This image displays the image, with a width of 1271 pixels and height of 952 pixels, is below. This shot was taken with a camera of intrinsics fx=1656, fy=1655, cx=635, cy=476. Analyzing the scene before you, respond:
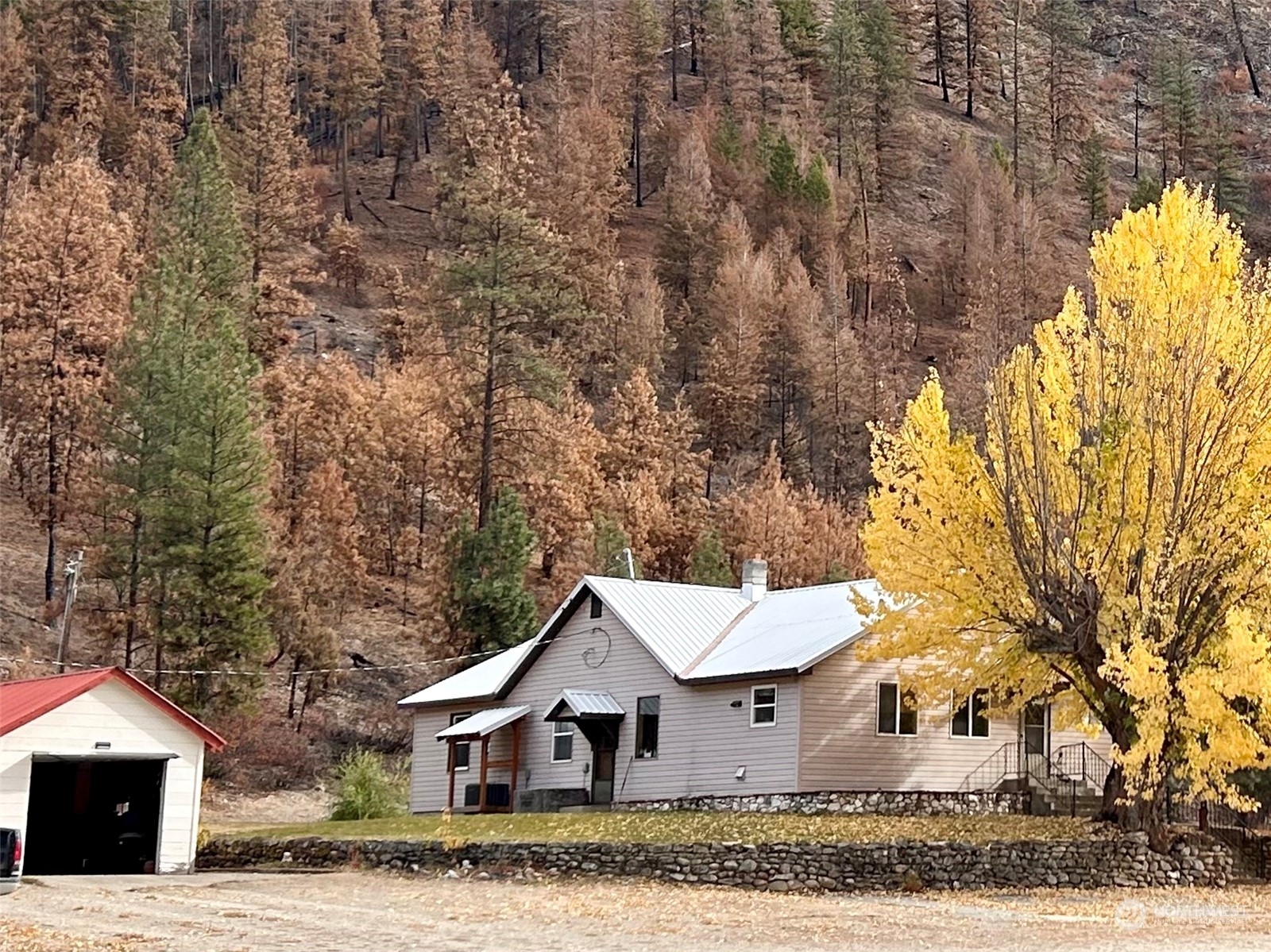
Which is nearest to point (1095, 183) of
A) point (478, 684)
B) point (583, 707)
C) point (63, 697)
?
point (478, 684)

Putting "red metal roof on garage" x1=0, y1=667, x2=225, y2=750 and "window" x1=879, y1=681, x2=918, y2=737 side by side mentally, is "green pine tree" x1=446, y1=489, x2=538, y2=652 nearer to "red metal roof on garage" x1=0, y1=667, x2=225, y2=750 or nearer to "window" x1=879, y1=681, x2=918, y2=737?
"window" x1=879, y1=681, x2=918, y2=737

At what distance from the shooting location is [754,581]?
4062 cm

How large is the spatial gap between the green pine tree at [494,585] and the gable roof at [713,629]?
9.28 metres

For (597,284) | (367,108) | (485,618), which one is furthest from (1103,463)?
(367,108)

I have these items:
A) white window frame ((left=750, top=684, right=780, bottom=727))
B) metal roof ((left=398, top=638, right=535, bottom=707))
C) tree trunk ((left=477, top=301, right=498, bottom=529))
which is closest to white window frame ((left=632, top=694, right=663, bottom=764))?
white window frame ((left=750, top=684, right=780, bottom=727))

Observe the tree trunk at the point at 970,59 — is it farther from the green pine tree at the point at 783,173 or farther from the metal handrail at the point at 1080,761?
the metal handrail at the point at 1080,761

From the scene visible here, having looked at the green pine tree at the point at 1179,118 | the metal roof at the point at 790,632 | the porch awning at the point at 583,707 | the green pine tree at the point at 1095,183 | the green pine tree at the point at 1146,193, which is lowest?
the porch awning at the point at 583,707

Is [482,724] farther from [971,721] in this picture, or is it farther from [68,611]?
[68,611]

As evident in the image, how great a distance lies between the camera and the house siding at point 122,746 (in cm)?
2773

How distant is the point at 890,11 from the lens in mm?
118625

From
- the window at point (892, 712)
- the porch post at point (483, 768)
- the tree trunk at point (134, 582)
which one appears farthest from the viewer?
the tree trunk at point (134, 582)

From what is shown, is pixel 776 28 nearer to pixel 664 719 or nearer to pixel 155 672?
pixel 155 672

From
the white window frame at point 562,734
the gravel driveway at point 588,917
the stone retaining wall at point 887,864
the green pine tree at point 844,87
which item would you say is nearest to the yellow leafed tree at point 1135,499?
the stone retaining wall at point 887,864

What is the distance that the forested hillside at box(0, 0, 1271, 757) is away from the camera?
172ft
